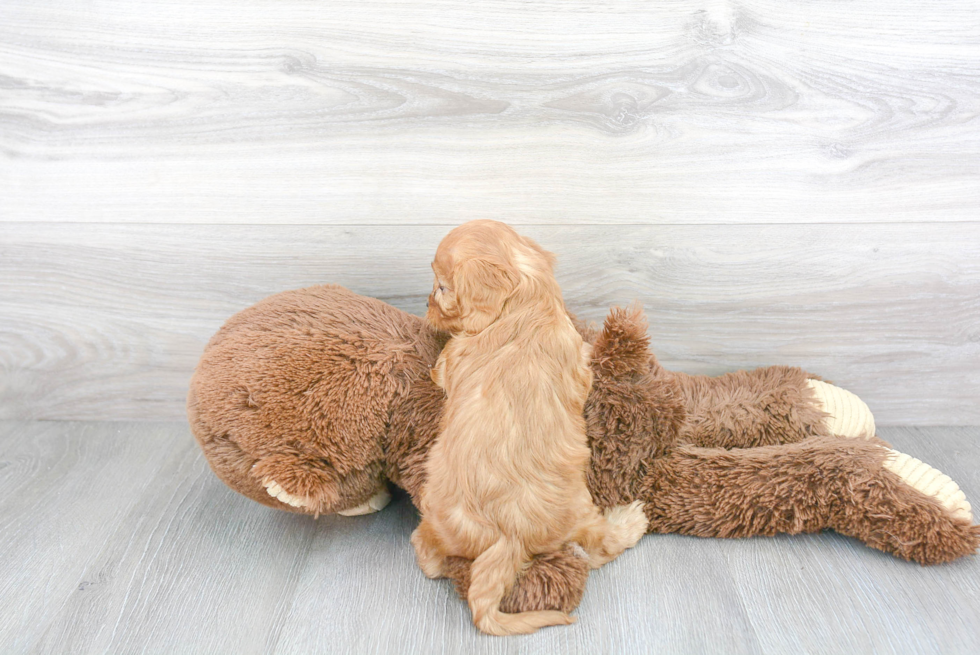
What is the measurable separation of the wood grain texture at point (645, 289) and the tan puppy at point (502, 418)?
32 cm

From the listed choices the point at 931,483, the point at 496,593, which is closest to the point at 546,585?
the point at 496,593

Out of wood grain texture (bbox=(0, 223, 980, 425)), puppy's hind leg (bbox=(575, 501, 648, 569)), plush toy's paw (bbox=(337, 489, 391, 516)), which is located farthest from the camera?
wood grain texture (bbox=(0, 223, 980, 425))

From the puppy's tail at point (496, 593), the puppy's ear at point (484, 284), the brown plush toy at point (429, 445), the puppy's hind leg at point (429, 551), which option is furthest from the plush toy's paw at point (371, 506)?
the puppy's ear at point (484, 284)

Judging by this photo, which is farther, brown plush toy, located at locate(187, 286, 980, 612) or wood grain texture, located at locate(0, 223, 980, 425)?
wood grain texture, located at locate(0, 223, 980, 425)

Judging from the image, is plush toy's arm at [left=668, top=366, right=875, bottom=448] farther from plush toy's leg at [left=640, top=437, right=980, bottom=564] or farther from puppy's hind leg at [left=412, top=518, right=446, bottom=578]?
puppy's hind leg at [left=412, top=518, right=446, bottom=578]

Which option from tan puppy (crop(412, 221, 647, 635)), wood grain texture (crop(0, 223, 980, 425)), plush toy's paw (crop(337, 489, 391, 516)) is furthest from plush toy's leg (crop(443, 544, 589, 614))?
wood grain texture (crop(0, 223, 980, 425))

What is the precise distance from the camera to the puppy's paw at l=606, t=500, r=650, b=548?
103cm

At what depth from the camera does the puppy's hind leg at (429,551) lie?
0.94 metres

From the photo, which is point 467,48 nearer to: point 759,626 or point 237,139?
point 237,139

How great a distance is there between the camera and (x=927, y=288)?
1229mm

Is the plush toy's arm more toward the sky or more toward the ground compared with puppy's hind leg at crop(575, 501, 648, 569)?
more toward the sky

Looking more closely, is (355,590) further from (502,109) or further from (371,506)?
(502,109)

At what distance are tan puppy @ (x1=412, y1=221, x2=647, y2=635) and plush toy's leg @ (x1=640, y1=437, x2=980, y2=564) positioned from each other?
0.71 feet

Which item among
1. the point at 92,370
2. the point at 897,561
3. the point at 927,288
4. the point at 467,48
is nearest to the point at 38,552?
the point at 92,370
